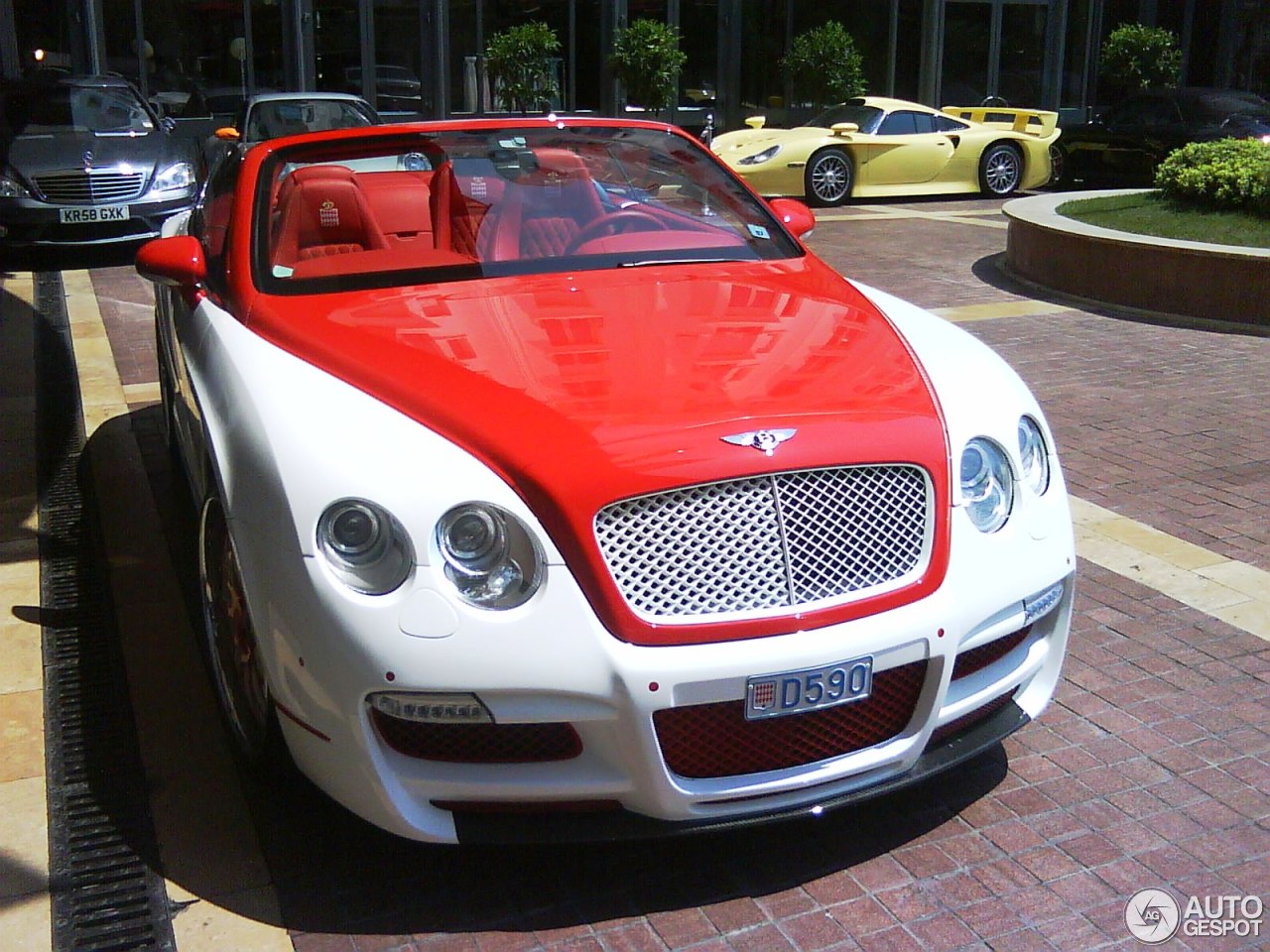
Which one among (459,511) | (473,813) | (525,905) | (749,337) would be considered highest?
(749,337)

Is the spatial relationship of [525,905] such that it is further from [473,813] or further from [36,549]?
[36,549]

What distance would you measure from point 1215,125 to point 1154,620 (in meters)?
14.4

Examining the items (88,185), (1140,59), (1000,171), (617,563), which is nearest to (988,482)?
(617,563)

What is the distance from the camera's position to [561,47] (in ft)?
82.2

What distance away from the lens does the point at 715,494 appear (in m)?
2.99

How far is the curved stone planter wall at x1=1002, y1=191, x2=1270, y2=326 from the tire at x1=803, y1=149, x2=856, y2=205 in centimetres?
512

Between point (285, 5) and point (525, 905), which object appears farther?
point (285, 5)

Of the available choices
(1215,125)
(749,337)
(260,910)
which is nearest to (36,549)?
(260,910)

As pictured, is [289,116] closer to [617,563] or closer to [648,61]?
[648,61]

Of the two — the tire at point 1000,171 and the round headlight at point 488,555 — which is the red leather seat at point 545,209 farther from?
the tire at point 1000,171

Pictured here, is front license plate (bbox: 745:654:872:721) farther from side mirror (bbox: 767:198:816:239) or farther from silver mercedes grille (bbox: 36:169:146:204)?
silver mercedes grille (bbox: 36:169:146:204)

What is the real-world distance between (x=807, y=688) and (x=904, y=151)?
49.1ft

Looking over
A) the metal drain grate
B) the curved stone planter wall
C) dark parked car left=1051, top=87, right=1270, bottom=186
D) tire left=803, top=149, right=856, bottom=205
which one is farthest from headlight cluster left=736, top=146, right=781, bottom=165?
the metal drain grate

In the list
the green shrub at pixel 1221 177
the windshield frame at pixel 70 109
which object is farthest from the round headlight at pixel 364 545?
the windshield frame at pixel 70 109
